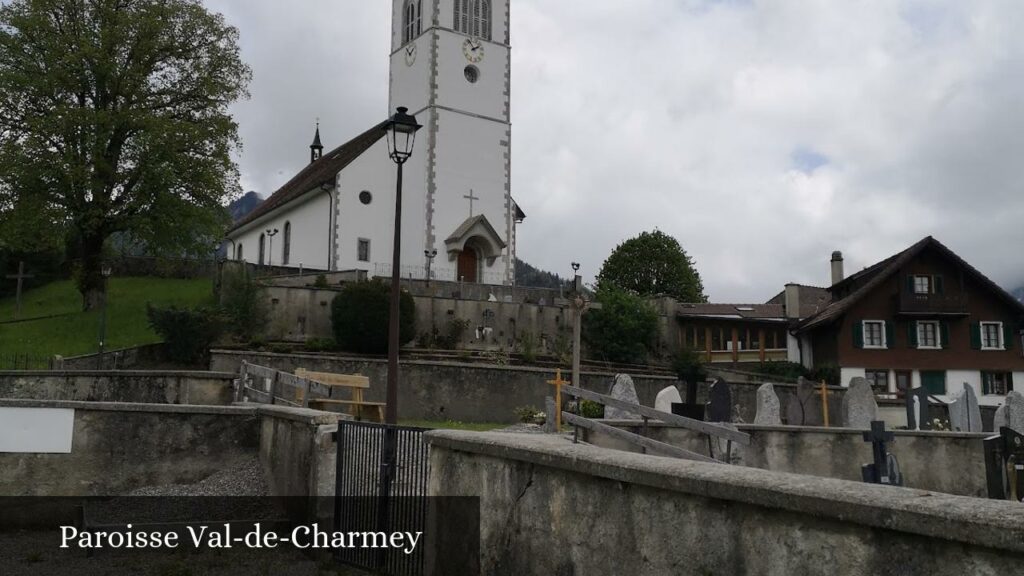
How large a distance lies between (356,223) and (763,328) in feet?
73.8

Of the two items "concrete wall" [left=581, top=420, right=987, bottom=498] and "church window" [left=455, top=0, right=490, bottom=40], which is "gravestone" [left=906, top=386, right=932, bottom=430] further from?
"church window" [left=455, top=0, right=490, bottom=40]

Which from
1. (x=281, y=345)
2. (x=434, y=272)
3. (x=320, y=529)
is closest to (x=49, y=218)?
(x=281, y=345)

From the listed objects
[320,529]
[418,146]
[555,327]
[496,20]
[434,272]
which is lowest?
[320,529]

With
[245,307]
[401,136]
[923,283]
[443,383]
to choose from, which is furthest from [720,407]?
[923,283]

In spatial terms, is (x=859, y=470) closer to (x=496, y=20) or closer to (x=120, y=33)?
(x=120, y=33)

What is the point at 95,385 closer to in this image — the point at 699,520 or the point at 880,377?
the point at 699,520

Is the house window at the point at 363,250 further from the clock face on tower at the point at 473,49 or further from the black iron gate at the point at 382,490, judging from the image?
the black iron gate at the point at 382,490

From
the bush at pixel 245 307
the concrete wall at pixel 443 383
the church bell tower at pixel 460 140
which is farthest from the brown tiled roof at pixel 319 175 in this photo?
the concrete wall at pixel 443 383

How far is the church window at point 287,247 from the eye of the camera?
49.2 meters

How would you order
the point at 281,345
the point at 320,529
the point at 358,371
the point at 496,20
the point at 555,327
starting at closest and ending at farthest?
the point at 320,529 → the point at 358,371 → the point at 281,345 → the point at 555,327 → the point at 496,20

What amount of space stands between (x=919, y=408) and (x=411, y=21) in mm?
40134

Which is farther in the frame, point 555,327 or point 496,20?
point 496,20

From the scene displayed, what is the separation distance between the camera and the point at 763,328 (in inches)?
1896

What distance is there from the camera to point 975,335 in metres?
42.7
